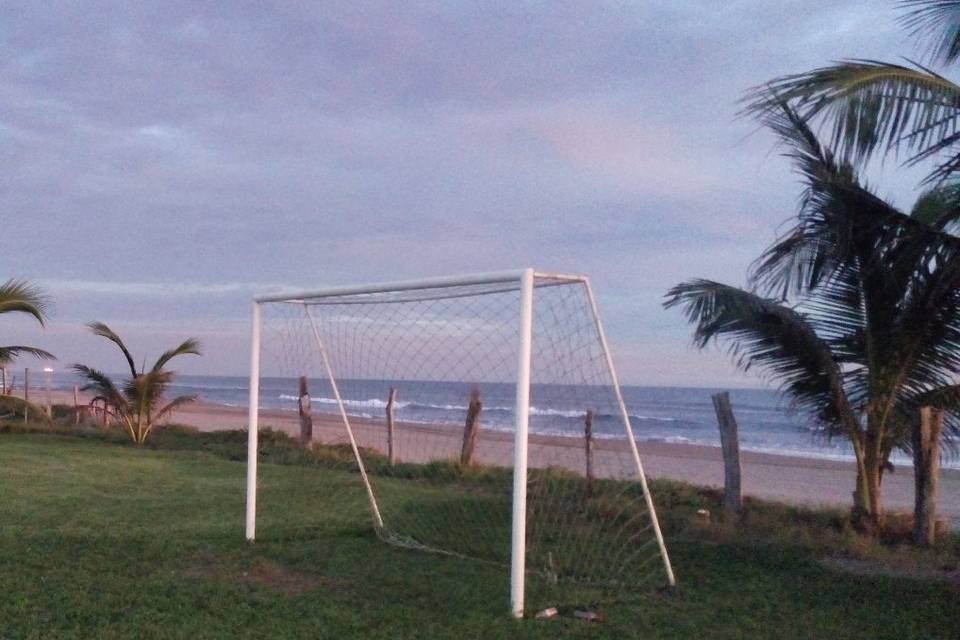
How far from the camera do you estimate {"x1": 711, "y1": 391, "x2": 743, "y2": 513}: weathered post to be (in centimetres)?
1107

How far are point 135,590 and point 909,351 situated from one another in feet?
23.1

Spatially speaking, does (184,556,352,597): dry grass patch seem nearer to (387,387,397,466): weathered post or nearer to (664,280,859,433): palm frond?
(664,280,859,433): palm frond

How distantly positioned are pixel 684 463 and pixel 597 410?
16.1 meters

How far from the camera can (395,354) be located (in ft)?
32.6

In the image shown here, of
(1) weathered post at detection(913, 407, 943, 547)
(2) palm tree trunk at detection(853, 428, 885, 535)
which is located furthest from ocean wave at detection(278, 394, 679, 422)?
(1) weathered post at detection(913, 407, 943, 547)

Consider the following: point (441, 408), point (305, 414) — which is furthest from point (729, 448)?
point (305, 414)

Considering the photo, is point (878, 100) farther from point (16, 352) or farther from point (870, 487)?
point (16, 352)

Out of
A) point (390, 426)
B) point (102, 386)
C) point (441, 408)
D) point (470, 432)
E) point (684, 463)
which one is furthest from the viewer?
point (684, 463)

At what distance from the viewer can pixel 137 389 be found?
21906 millimetres

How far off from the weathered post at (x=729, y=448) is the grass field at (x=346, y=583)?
375 mm

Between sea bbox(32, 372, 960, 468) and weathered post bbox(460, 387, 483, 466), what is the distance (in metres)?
0.25

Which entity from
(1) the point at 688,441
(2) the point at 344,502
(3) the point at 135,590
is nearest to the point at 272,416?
(1) the point at 688,441

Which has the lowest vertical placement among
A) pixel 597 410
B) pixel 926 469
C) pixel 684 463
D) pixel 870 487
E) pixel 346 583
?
pixel 684 463

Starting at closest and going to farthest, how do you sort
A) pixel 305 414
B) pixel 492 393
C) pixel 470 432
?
pixel 492 393 → pixel 470 432 → pixel 305 414
